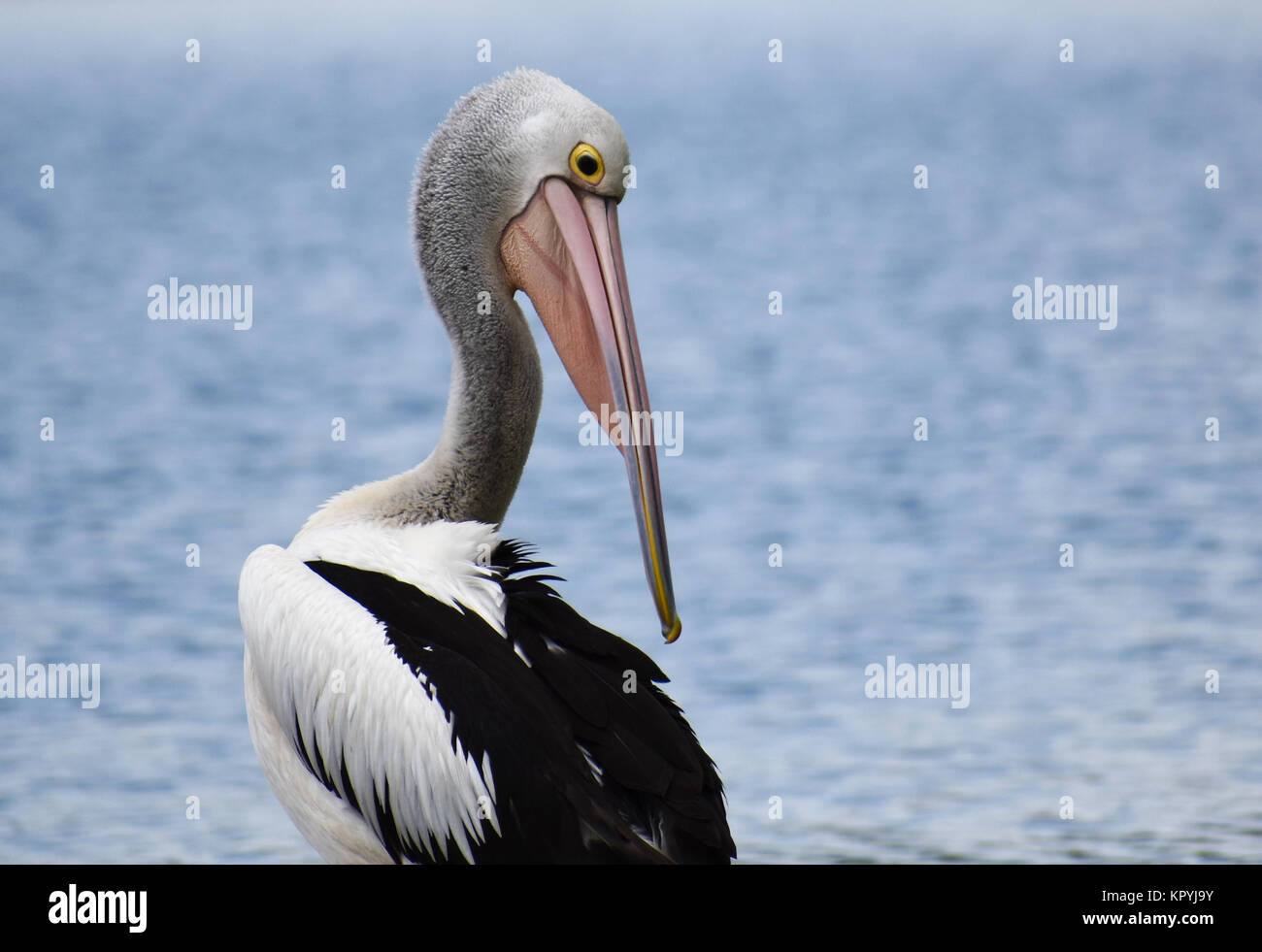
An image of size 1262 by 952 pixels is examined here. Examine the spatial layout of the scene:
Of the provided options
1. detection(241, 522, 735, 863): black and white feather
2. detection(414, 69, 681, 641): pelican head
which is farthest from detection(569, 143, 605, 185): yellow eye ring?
detection(241, 522, 735, 863): black and white feather

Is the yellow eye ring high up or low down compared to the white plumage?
up

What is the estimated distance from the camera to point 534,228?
11.1ft

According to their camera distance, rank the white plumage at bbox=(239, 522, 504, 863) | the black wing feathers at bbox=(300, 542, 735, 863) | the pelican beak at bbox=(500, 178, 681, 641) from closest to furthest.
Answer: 1. the black wing feathers at bbox=(300, 542, 735, 863)
2. the white plumage at bbox=(239, 522, 504, 863)
3. the pelican beak at bbox=(500, 178, 681, 641)

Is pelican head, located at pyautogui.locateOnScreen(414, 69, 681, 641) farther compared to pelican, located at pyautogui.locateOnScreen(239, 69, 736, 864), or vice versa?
pelican head, located at pyautogui.locateOnScreen(414, 69, 681, 641)

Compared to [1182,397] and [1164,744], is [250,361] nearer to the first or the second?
[1182,397]

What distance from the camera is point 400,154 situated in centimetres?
1528

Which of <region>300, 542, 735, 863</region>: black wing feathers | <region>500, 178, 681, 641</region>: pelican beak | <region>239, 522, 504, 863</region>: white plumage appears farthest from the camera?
<region>500, 178, 681, 641</region>: pelican beak

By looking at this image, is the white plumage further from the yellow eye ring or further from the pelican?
the yellow eye ring

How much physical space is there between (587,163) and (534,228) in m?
0.18

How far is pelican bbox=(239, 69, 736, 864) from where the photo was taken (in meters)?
2.79

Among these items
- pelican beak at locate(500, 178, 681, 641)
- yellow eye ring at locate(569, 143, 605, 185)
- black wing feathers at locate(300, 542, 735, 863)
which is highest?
yellow eye ring at locate(569, 143, 605, 185)

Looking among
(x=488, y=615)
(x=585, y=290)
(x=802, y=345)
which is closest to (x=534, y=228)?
(x=585, y=290)

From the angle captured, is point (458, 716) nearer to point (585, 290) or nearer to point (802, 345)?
point (585, 290)

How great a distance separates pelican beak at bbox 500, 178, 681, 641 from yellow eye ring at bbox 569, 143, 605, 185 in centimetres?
4
